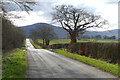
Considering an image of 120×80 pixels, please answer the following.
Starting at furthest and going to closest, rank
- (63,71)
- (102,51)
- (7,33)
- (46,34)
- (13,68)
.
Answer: (46,34) < (7,33) < (102,51) < (13,68) < (63,71)

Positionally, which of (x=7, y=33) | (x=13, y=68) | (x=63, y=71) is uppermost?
(x=7, y=33)

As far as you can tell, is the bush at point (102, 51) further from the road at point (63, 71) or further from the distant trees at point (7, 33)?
the distant trees at point (7, 33)

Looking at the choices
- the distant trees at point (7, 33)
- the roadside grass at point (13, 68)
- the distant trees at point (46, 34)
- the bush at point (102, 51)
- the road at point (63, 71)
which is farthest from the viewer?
the distant trees at point (46, 34)

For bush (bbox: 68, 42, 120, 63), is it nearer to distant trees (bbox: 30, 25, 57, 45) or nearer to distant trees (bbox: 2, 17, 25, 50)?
distant trees (bbox: 2, 17, 25, 50)

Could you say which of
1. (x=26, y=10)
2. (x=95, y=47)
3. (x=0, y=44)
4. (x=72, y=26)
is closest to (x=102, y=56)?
(x=95, y=47)

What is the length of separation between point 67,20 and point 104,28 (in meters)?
9.66

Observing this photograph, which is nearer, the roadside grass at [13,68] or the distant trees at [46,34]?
the roadside grass at [13,68]

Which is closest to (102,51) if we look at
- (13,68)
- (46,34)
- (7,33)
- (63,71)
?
(63,71)

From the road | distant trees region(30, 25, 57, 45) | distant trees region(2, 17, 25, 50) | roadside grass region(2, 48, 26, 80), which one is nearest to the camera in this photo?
roadside grass region(2, 48, 26, 80)

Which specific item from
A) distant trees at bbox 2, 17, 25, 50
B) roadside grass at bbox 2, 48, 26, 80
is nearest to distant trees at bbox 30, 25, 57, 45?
distant trees at bbox 2, 17, 25, 50

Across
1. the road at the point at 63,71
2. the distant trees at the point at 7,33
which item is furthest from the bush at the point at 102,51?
the distant trees at the point at 7,33

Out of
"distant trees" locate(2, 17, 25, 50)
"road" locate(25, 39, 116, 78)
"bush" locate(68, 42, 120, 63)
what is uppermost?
"distant trees" locate(2, 17, 25, 50)

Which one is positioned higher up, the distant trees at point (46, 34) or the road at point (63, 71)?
the distant trees at point (46, 34)

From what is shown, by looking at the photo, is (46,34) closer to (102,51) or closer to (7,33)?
(7,33)
